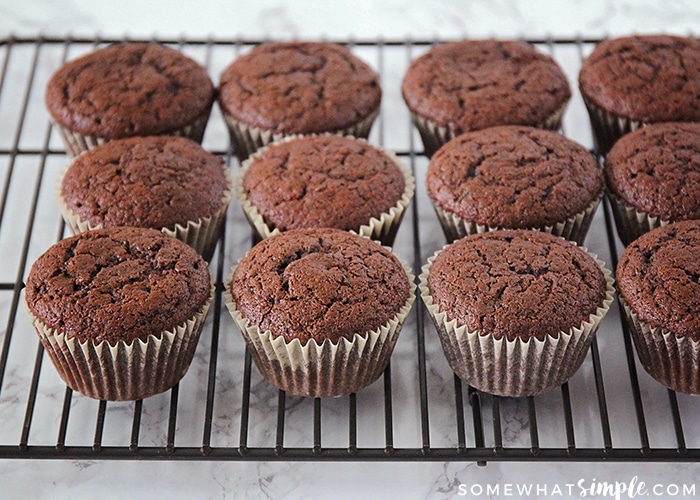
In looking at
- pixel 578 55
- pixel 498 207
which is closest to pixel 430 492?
pixel 498 207

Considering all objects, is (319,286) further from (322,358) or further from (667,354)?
(667,354)

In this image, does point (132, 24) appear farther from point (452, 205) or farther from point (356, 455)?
point (356, 455)

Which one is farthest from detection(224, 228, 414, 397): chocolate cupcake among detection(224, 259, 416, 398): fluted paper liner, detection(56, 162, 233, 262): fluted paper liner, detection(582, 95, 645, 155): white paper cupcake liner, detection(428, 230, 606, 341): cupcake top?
detection(582, 95, 645, 155): white paper cupcake liner

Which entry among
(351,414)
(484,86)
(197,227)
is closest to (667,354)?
(351,414)

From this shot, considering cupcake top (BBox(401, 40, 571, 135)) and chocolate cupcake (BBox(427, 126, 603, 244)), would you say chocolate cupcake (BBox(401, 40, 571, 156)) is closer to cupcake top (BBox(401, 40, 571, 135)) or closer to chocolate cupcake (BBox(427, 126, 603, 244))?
cupcake top (BBox(401, 40, 571, 135))

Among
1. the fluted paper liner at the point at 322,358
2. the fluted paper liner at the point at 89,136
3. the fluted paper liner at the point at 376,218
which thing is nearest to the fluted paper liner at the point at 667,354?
the fluted paper liner at the point at 322,358

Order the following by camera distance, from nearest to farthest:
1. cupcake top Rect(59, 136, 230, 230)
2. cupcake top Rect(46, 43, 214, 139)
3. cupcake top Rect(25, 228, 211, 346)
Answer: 1. cupcake top Rect(25, 228, 211, 346)
2. cupcake top Rect(59, 136, 230, 230)
3. cupcake top Rect(46, 43, 214, 139)

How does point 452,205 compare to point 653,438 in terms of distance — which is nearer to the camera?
point 653,438
